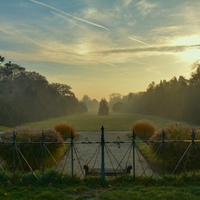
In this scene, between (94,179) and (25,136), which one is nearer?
(94,179)

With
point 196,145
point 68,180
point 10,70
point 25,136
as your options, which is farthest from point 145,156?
point 10,70

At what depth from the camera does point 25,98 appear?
75250 millimetres

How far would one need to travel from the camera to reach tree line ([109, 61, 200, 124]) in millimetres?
59188

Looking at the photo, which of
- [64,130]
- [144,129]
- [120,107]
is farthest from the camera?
[120,107]

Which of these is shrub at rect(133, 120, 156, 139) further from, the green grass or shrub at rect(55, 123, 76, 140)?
the green grass

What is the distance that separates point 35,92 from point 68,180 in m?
68.2

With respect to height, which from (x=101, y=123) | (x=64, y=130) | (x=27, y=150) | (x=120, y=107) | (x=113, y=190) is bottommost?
(x=113, y=190)

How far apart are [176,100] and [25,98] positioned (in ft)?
126

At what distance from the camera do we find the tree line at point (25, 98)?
61.6m

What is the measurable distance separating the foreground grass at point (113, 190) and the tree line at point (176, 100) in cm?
4724

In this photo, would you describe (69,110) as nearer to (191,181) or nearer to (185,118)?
(185,118)

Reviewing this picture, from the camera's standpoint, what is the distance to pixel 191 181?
998 centimetres

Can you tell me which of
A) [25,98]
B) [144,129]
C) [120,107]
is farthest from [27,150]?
[120,107]

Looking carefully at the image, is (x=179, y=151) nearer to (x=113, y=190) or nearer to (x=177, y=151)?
(x=177, y=151)
